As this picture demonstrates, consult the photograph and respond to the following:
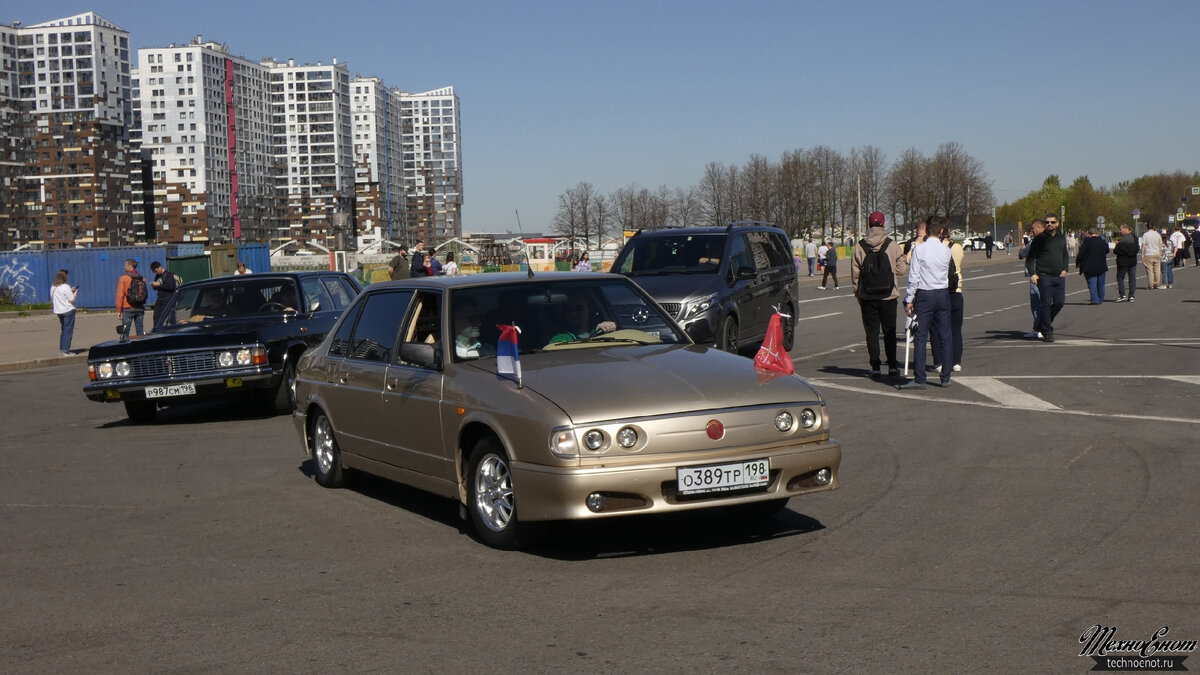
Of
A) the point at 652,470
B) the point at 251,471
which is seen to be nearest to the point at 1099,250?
the point at 251,471

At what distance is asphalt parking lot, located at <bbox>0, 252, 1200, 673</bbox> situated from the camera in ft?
16.4

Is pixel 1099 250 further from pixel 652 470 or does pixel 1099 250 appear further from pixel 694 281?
pixel 652 470

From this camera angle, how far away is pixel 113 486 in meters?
9.87

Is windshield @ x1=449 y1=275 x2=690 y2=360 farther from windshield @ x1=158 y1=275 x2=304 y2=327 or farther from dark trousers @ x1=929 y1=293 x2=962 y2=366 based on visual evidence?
windshield @ x1=158 y1=275 x2=304 y2=327

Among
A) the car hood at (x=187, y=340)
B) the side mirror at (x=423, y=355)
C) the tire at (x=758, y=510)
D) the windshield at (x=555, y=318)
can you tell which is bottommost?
the tire at (x=758, y=510)

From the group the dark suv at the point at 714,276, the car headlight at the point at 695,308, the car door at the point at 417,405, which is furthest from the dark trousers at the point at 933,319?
the car door at the point at 417,405

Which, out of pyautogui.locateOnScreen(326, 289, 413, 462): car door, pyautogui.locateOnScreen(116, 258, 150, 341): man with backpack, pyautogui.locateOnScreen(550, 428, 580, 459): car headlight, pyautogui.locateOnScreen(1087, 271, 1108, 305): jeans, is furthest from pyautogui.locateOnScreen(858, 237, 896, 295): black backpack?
pyautogui.locateOnScreen(116, 258, 150, 341): man with backpack

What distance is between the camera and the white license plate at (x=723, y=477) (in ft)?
21.0

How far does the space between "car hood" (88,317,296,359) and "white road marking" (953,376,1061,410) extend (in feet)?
25.2

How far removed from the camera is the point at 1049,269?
19.3 m

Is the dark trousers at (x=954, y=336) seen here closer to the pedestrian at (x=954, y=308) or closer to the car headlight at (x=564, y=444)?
the pedestrian at (x=954, y=308)

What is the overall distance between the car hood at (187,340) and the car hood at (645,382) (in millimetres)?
7038

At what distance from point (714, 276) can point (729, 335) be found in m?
0.81

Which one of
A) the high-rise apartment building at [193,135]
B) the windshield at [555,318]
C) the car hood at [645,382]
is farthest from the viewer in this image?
the high-rise apartment building at [193,135]
